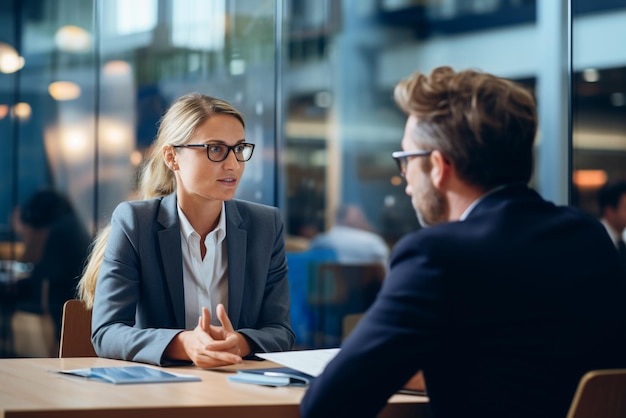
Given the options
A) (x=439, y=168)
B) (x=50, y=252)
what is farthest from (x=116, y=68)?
(x=439, y=168)

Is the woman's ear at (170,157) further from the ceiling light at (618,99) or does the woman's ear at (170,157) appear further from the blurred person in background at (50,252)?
the ceiling light at (618,99)

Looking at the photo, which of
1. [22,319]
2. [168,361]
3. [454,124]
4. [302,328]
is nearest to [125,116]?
[22,319]

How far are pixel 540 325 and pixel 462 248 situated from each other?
20cm

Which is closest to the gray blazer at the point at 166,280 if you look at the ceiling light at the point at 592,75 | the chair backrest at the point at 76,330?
the chair backrest at the point at 76,330

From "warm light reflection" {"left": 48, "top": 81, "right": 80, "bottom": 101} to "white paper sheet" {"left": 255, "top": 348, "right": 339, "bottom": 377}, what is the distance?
12.9 feet

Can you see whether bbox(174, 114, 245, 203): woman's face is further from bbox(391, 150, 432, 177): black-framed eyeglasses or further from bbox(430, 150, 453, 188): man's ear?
bbox(430, 150, 453, 188): man's ear

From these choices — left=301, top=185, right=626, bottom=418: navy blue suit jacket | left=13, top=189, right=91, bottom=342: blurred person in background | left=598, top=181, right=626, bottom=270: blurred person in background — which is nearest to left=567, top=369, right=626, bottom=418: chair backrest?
left=301, top=185, right=626, bottom=418: navy blue suit jacket

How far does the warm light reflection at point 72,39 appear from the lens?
5910 millimetres

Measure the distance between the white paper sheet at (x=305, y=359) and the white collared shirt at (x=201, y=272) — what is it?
21.4 inches

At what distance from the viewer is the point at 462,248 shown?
1.66m

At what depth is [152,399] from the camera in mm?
1869

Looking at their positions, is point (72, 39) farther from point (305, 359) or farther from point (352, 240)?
point (305, 359)

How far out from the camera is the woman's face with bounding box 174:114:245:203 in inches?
109

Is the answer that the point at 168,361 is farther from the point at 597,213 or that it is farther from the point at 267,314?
the point at 597,213
